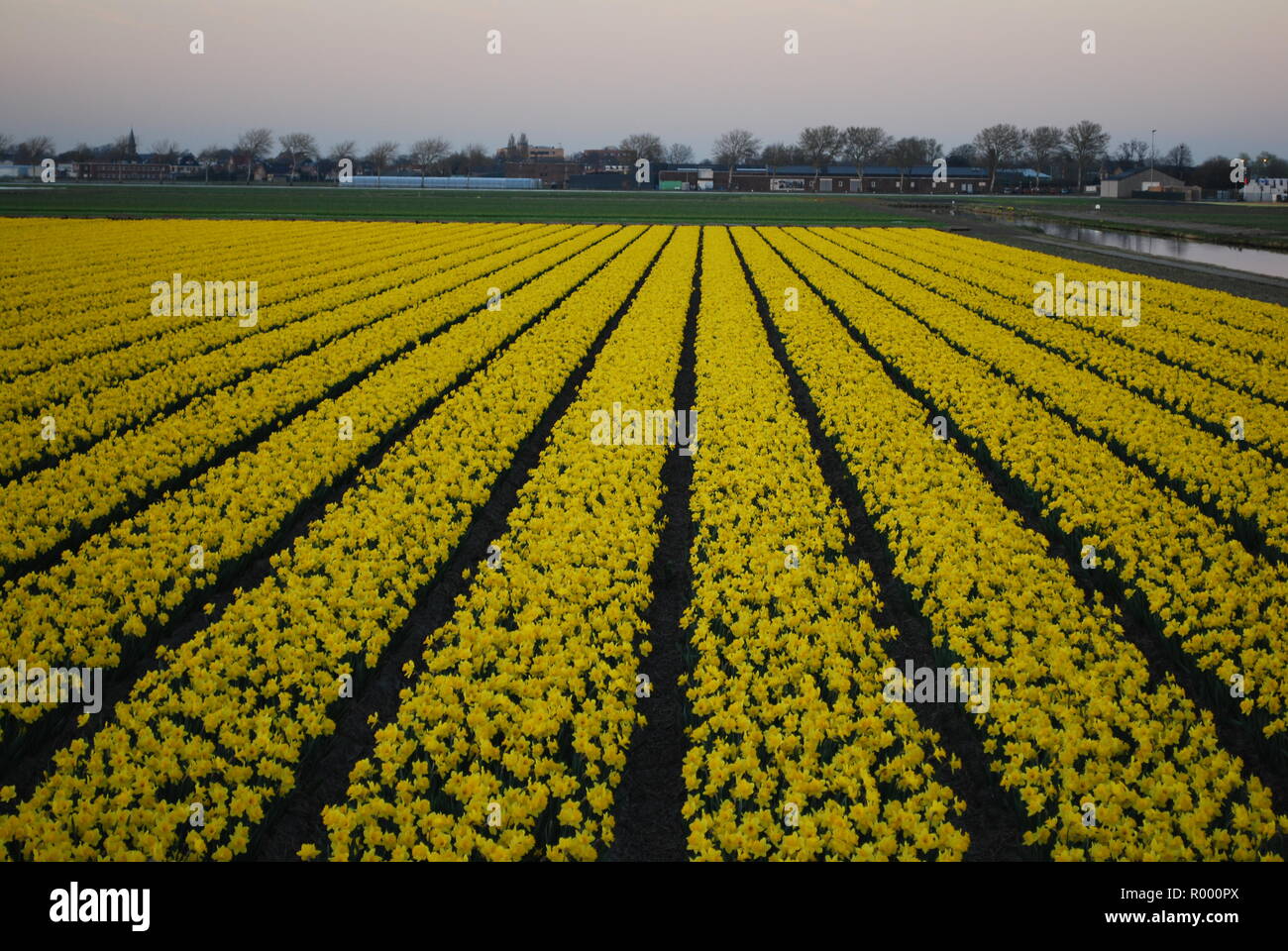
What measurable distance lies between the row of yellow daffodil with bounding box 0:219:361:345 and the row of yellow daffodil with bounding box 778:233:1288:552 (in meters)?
18.4

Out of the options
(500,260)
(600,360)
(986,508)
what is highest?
(500,260)

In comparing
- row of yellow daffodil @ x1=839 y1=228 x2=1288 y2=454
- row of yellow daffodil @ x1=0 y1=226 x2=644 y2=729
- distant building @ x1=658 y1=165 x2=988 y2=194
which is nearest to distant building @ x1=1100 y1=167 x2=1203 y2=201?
distant building @ x1=658 y1=165 x2=988 y2=194

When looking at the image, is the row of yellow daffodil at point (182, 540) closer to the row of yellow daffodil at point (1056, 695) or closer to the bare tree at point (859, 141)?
the row of yellow daffodil at point (1056, 695)

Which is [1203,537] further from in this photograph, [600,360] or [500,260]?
[500,260]

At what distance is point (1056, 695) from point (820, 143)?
201040 millimetres

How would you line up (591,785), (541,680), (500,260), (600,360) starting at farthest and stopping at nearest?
(500,260) < (600,360) < (541,680) < (591,785)

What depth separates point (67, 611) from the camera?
7.51 m

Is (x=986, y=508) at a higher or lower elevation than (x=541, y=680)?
higher

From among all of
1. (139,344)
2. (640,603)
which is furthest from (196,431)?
(640,603)

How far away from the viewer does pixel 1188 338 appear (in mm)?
20938

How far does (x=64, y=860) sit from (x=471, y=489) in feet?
20.1

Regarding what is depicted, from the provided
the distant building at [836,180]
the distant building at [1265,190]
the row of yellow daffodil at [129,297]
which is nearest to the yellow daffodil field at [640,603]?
the row of yellow daffodil at [129,297]

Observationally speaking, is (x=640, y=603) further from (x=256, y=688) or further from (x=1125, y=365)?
(x=1125, y=365)
